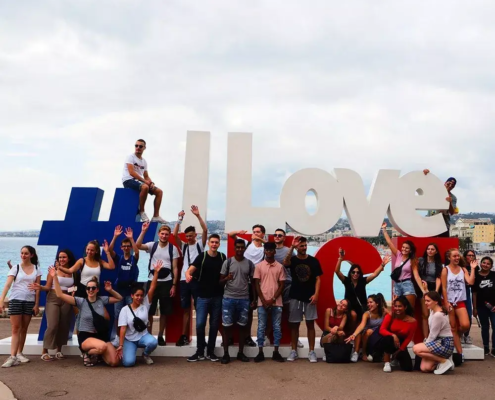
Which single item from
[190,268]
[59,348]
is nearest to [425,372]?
[190,268]

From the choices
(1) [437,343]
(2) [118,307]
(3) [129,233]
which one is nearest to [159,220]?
(3) [129,233]

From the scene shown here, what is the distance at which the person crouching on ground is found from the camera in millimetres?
6938

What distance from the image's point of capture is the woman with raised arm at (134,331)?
6.62 metres

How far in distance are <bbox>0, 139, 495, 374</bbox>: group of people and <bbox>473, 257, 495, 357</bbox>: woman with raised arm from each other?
2 centimetres

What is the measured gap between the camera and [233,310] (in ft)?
22.6

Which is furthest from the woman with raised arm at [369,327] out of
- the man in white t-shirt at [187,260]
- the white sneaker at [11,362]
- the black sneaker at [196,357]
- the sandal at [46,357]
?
the white sneaker at [11,362]

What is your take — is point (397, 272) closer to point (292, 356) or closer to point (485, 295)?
point (485, 295)

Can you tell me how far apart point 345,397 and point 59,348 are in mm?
4493

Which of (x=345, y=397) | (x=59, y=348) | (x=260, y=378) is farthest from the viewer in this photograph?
(x=59, y=348)

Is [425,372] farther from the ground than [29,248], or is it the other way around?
[29,248]

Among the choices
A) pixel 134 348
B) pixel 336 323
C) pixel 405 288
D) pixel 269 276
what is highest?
pixel 269 276

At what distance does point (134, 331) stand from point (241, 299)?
1613mm

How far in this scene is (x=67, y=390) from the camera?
5.51m

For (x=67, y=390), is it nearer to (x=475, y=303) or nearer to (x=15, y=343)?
(x=15, y=343)
